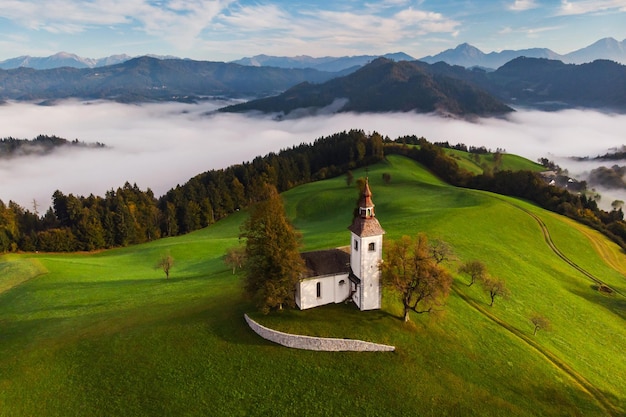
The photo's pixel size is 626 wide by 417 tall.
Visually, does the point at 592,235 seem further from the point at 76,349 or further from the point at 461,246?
the point at 76,349

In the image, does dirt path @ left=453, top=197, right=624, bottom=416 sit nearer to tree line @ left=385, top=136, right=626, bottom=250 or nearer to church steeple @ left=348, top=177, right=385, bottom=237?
church steeple @ left=348, top=177, right=385, bottom=237

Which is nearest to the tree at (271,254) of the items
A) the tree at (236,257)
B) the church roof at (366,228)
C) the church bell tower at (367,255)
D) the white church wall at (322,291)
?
the white church wall at (322,291)

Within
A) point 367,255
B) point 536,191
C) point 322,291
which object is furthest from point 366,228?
point 536,191

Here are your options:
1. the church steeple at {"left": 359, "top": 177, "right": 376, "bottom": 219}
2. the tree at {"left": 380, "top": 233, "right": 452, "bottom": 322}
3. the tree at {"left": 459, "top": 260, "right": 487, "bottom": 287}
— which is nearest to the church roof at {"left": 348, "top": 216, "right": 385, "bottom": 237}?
the church steeple at {"left": 359, "top": 177, "right": 376, "bottom": 219}

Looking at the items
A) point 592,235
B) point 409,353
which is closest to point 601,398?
point 409,353

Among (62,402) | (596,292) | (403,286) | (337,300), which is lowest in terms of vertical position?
(596,292)
